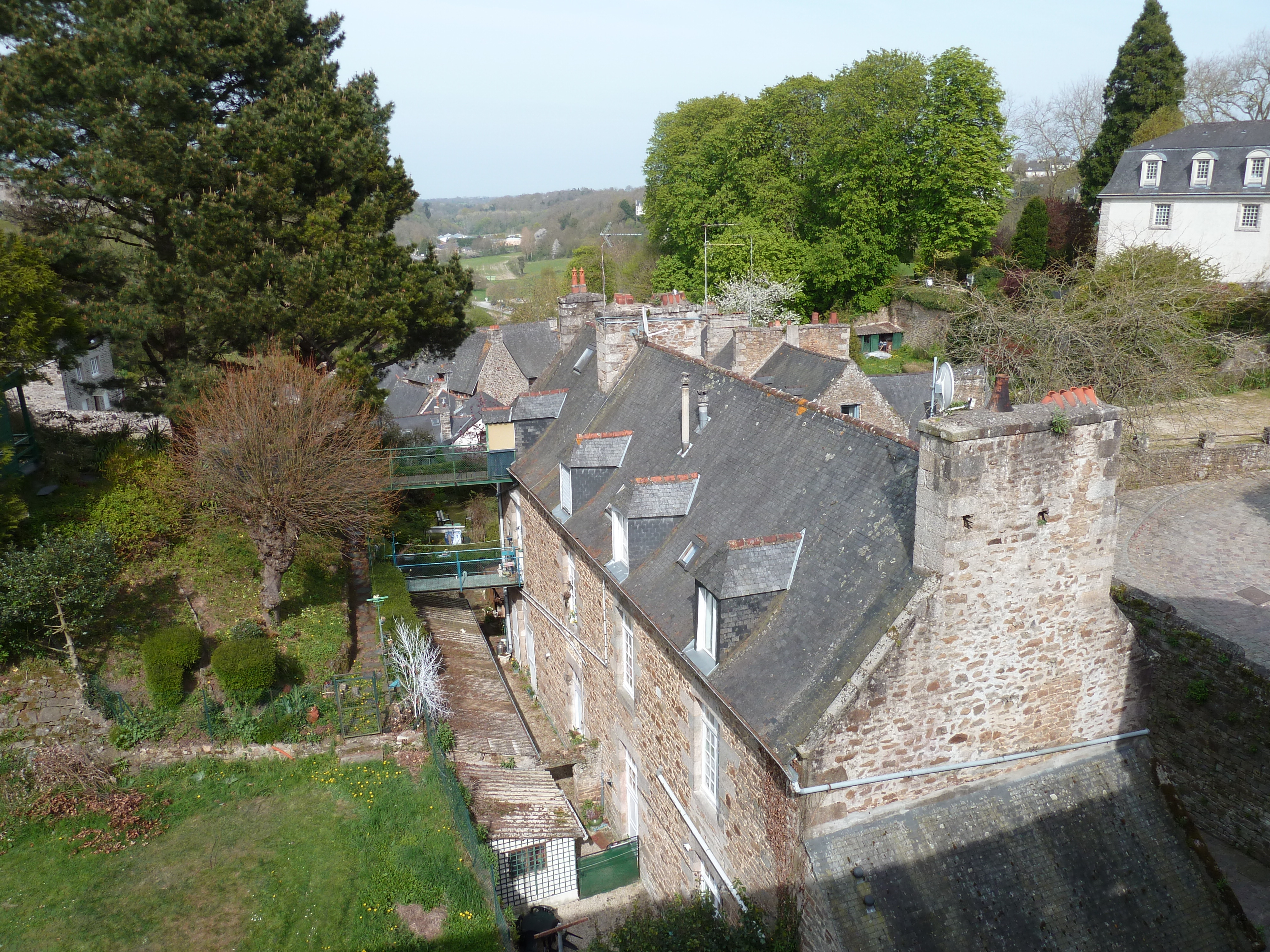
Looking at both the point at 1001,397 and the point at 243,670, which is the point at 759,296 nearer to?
the point at 243,670

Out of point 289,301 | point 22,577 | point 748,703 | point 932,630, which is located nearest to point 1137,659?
point 932,630

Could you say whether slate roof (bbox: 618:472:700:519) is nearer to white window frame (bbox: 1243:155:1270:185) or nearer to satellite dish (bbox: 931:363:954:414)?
satellite dish (bbox: 931:363:954:414)

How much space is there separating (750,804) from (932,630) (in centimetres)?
278

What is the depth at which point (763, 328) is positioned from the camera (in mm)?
26484

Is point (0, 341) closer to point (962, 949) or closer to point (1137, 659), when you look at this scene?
point (962, 949)

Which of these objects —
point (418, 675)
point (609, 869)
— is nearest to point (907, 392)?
point (418, 675)

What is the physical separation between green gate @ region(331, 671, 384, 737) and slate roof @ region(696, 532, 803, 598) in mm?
7663

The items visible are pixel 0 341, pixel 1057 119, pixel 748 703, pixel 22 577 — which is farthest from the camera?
pixel 1057 119

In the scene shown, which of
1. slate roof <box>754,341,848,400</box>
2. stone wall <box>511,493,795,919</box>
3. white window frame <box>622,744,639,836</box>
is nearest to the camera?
stone wall <box>511,493,795,919</box>

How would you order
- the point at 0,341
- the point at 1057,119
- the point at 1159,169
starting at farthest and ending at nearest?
the point at 1057,119 < the point at 1159,169 < the point at 0,341

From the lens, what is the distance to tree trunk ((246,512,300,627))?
55.8 feet

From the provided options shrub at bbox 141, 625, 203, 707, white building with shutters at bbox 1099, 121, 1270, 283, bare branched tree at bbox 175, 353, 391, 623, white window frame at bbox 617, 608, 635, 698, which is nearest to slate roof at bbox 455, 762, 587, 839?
white window frame at bbox 617, 608, 635, 698

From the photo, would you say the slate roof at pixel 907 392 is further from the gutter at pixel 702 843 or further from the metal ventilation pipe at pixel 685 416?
the gutter at pixel 702 843

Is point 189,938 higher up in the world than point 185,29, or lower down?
lower down
